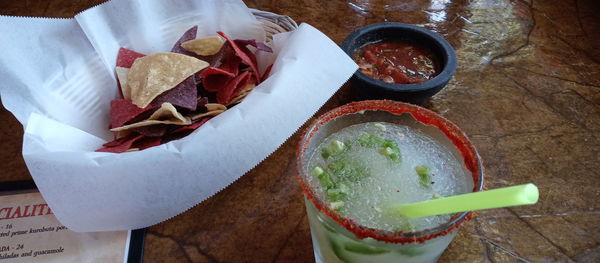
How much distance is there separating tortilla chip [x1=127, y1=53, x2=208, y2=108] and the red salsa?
43 cm

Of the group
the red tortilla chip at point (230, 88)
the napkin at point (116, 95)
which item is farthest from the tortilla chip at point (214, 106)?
the napkin at point (116, 95)

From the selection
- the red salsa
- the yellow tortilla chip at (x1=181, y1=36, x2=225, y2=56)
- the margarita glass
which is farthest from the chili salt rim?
the yellow tortilla chip at (x1=181, y1=36, x2=225, y2=56)

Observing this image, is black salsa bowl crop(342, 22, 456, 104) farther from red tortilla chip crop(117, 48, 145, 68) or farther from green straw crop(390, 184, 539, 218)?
red tortilla chip crop(117, 48, 145, 68)

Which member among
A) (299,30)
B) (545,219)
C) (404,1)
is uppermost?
(299,30)

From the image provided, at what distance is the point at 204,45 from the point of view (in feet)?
4.09

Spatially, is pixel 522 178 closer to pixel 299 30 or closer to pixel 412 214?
pixel 412 214

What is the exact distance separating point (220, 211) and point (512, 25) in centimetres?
118

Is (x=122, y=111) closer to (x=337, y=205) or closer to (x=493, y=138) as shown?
(x=337, y=205)

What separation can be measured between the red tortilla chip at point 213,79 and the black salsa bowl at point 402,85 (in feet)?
1.07

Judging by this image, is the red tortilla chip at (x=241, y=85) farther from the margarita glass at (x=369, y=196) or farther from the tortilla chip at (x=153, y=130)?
the margarita glass at (x=369, y=196)

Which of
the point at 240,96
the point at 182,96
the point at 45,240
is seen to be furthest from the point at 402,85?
the point at 45,240

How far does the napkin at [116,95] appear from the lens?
831mm

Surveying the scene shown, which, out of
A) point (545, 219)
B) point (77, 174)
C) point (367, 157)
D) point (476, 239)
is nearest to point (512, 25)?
point (545, 219)

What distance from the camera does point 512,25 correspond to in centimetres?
149
